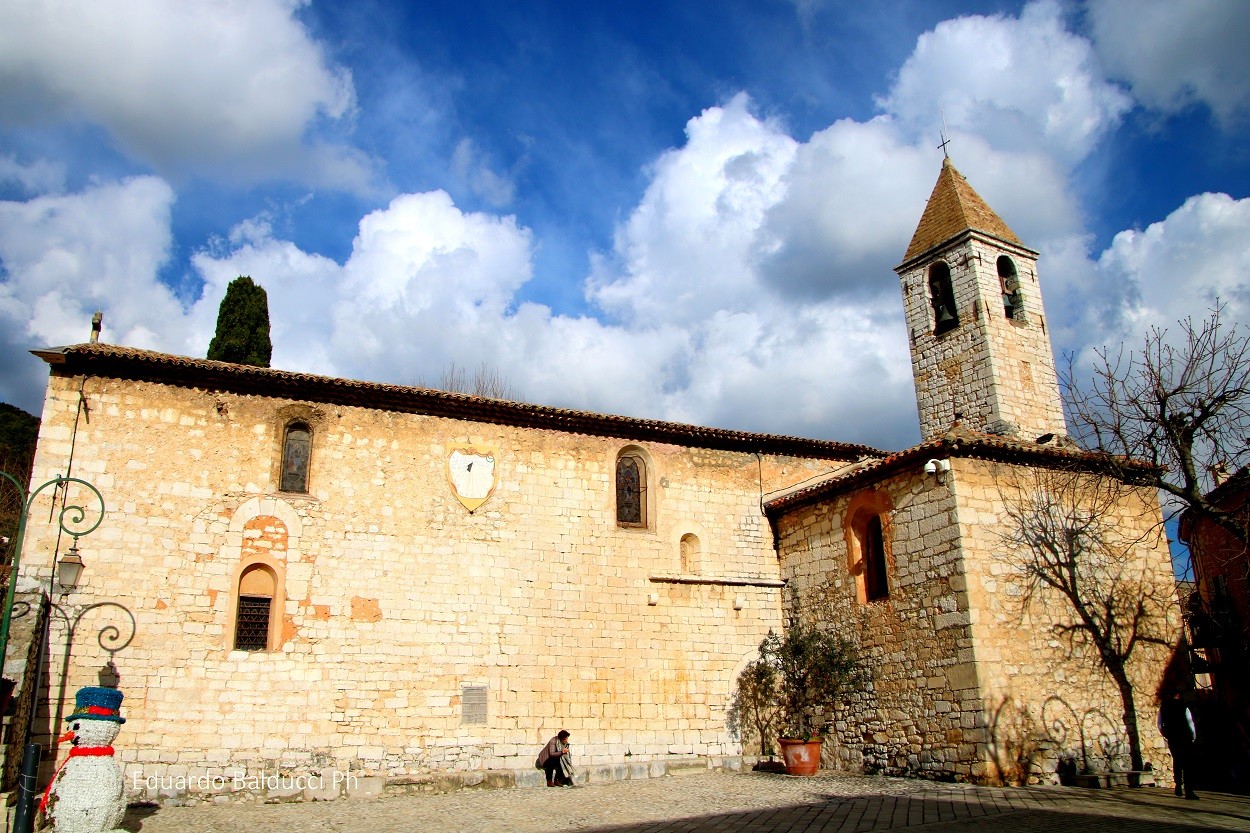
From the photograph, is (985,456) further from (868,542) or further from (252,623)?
(252,623)

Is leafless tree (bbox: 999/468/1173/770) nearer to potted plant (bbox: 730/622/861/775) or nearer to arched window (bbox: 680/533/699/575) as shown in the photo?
potted plant (bbox: 730/622/861/775)

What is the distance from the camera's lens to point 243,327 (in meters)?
23.4

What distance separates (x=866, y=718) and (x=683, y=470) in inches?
248

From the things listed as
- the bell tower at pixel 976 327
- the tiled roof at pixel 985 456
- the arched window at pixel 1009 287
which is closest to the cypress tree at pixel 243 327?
the tiled roof at pixel 985 456

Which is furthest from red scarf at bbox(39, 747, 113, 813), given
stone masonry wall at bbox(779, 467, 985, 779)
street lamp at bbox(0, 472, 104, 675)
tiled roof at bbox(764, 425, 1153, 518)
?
tiled roof at bbox(764, 425, 1153, 518)

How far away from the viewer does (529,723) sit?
16.3 metres

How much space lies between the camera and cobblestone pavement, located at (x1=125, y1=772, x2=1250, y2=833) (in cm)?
1079

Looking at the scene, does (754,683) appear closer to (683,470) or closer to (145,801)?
(683,470)

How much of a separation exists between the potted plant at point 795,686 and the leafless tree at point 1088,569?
3.75m

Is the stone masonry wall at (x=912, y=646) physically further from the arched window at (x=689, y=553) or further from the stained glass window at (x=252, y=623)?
the stained glass window at (x=252, y=623)

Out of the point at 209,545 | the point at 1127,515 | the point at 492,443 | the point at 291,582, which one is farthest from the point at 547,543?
the point at 1127,515

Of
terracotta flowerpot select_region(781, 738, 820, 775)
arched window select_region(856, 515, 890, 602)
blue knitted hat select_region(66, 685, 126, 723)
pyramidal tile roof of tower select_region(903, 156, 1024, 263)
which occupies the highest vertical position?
pyramidal tile roof of tower select_region(903, 156, 1024, 263)

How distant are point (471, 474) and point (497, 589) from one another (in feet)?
7.57

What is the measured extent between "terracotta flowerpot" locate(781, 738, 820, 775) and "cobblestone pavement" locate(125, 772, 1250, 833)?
1140 mm
